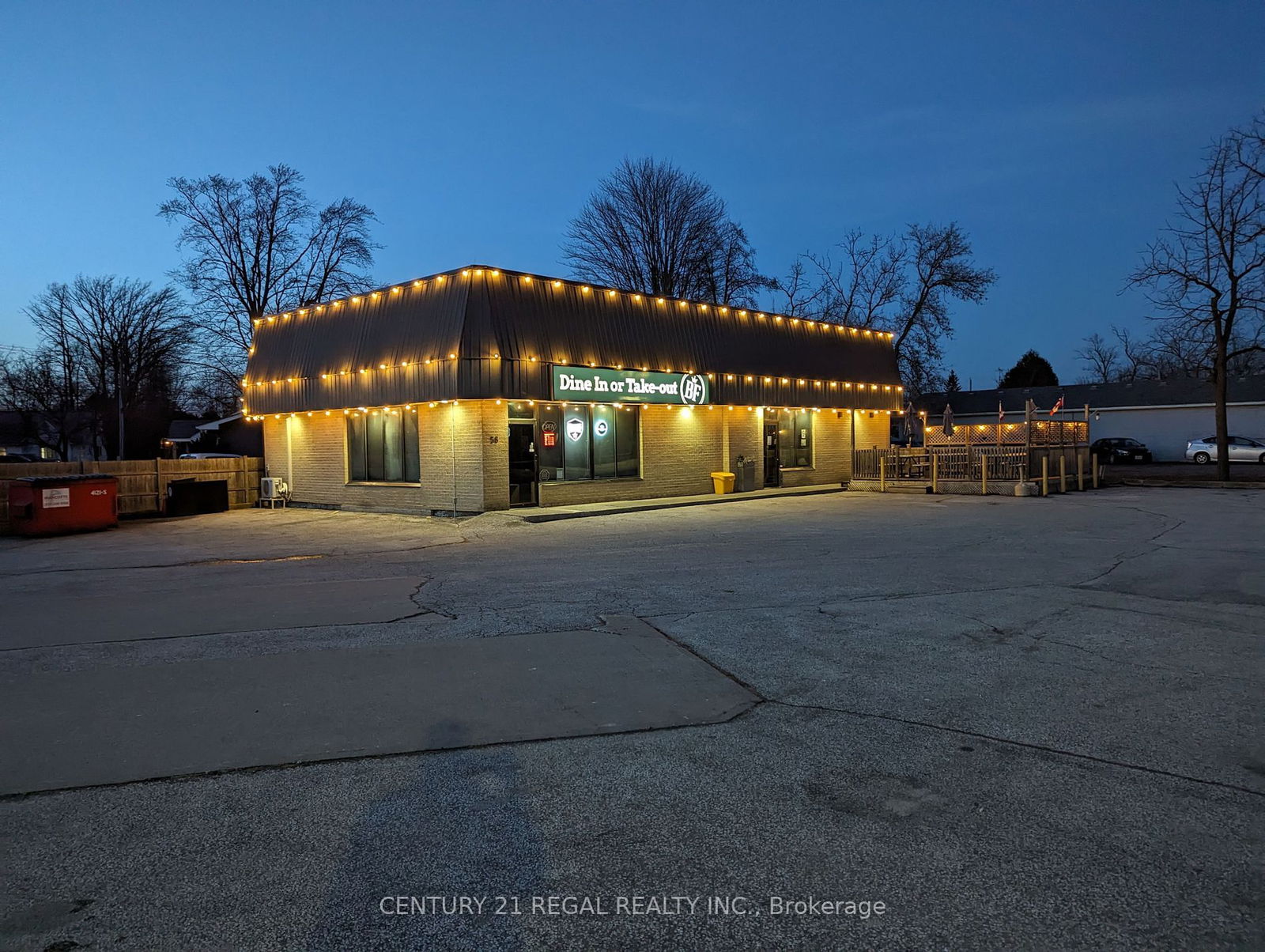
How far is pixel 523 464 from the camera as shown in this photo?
20.7 meters

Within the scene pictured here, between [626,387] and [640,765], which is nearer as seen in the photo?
[640,765]

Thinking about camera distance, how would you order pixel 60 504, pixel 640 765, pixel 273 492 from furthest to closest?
1. pixel 273 492
2. pixel 60 504
3. pixel 640 765

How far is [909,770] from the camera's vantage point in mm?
4125

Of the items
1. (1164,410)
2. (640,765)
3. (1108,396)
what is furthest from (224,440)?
(1164,410)

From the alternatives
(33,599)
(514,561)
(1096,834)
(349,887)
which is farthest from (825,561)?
(33,599)

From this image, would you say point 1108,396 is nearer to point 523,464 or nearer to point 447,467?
point 523,464

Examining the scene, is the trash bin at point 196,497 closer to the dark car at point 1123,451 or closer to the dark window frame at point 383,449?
the dark window frame at point 383,449

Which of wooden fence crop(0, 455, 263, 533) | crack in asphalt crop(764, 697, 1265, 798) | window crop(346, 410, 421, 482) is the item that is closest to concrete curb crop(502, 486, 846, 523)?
window crop(346, 410, 421, 482)

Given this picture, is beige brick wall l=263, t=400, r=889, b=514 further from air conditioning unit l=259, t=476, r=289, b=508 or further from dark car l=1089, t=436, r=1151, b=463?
dark car l=1089, t=436, r=1151, b=463

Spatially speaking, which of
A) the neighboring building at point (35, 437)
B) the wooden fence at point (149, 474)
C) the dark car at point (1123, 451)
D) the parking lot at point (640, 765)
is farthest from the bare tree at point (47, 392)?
the dark car at point (1123, 451)

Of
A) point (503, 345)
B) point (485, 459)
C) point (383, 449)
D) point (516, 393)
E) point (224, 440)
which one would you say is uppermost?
point (503, 345)

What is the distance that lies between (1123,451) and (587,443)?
3711 centimetres

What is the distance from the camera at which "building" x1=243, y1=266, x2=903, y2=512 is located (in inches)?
771

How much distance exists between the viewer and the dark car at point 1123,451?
44.2m
